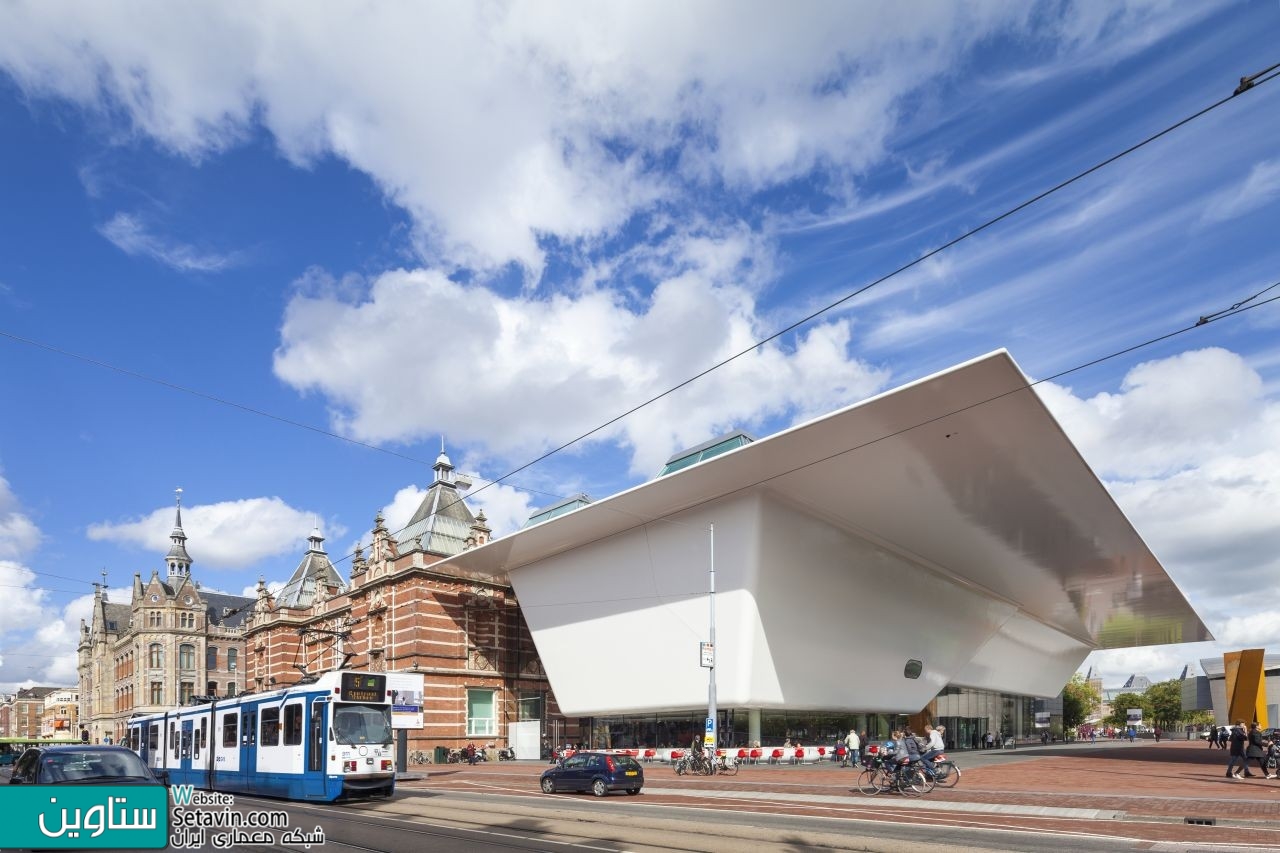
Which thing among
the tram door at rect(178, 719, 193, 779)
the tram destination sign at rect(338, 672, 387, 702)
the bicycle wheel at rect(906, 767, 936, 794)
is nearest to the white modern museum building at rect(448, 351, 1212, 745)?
the bicycle wheel at rect(906, 767, 936, 794)

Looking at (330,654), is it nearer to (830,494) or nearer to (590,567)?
(590,567)

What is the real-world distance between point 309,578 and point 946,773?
62.3 meters

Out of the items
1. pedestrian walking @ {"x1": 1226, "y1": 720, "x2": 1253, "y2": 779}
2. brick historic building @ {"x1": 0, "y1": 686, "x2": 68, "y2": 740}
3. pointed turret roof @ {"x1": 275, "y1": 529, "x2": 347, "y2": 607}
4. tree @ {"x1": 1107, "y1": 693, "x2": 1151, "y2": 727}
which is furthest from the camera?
brick historic building @ {"x1": 0, "y1": 686, "x2": 68, "y2": 740}

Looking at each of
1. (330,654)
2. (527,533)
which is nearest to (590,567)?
(527,533)

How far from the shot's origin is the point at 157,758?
31.5 meters

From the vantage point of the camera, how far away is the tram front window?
21.5 m

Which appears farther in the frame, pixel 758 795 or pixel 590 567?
pixel 590 567

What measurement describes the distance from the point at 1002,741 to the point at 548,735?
120 feet

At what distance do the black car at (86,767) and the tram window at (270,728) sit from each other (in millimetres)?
9969

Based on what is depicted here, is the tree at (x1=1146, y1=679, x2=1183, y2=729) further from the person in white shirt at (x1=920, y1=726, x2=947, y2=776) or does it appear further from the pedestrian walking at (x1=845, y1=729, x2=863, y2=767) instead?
the person in white shirt at (x1=920, y1=726, x2=947, y2=776)

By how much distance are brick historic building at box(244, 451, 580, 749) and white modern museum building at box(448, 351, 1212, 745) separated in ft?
11.9

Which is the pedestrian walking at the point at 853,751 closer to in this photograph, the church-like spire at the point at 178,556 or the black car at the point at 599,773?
the black car at the point at 599,773

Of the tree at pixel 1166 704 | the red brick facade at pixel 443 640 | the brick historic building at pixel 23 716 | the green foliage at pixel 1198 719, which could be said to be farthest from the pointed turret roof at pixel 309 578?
the brick historic building at pixel 23 716

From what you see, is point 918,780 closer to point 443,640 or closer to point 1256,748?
point 1256,748
